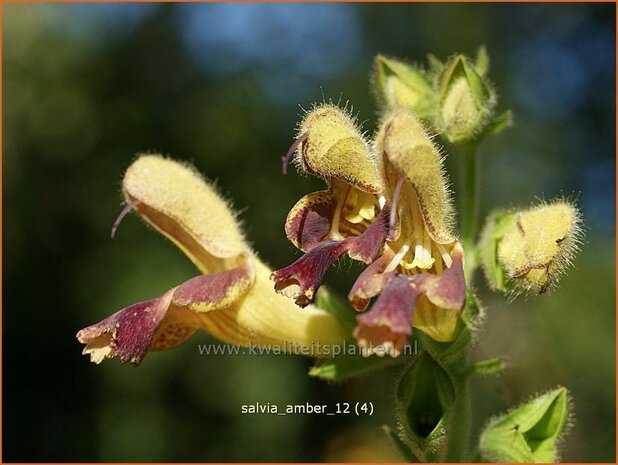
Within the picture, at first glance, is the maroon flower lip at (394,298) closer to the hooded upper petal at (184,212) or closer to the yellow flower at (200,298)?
the yellow flower at (200,298)

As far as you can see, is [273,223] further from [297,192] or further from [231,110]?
[231,110]

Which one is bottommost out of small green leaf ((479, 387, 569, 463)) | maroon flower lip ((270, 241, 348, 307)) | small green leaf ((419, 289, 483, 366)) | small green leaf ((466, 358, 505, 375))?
small green leaf ((479, 387, 569, 463))

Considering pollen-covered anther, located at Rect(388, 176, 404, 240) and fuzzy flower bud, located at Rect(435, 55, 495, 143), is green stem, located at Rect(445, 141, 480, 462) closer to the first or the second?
fuzzy flower bud, located at Rect(435, 55, 495, 143)

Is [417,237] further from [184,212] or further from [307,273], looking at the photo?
[184,212]

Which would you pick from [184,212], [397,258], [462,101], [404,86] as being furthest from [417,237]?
[184,212]

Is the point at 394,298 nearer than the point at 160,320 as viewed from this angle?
Yes

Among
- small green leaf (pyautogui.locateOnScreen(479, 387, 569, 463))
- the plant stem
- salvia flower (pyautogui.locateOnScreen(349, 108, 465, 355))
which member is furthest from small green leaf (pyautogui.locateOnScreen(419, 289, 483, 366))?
small green leaf (pyautogui.locateOnScreen(479, 387, 569, 463))
